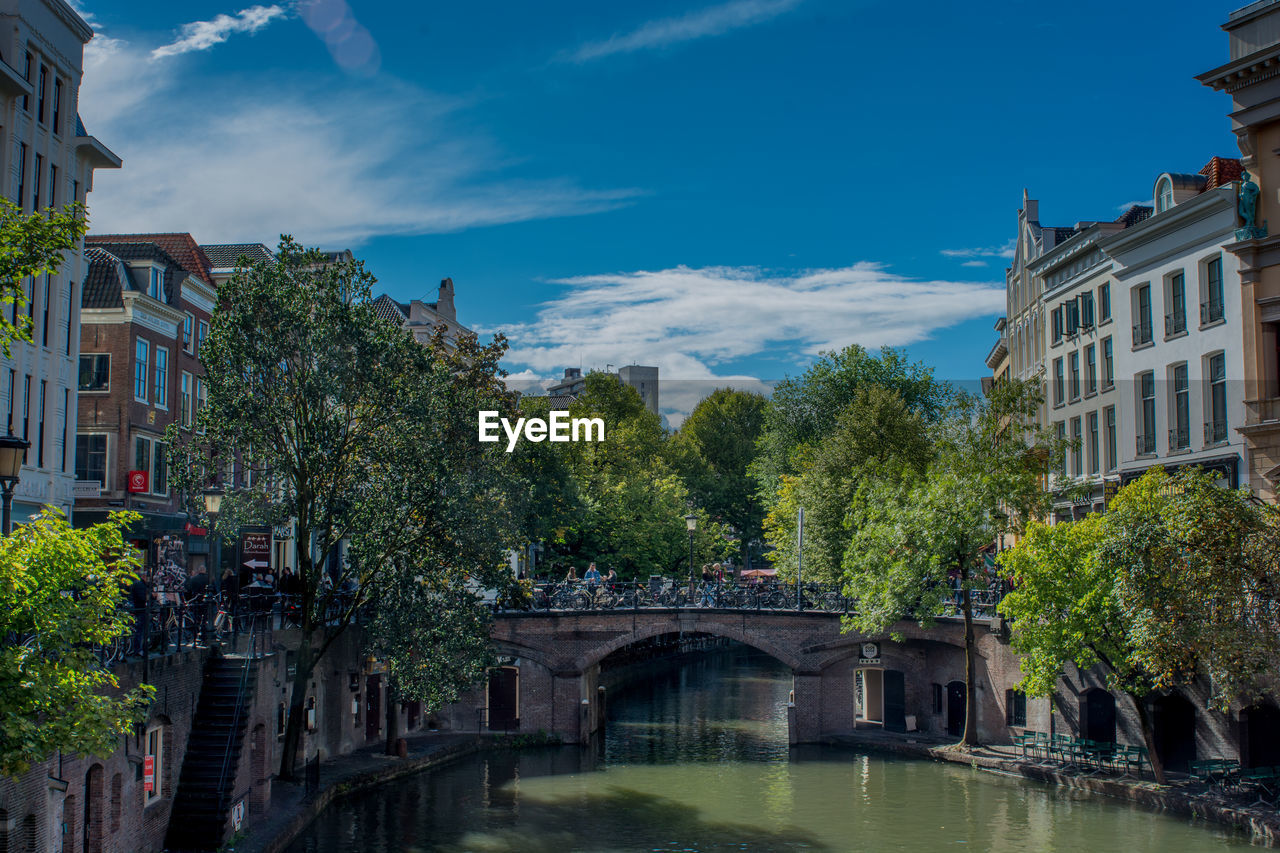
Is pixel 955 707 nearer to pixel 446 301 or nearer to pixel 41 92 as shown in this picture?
pixel 41 92

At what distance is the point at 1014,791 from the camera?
34969 millimetres

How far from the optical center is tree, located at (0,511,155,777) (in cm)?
1290

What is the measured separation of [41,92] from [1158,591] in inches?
1256

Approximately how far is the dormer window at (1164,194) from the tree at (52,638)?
32.4m

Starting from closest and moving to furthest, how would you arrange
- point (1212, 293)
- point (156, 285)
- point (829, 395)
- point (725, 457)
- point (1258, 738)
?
point (1258, 738), point (1212, 293), point (156, 285), point (829, 395), point (725, 457)

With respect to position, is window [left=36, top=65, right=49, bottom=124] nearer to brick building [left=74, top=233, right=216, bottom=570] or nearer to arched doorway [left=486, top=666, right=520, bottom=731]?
brick building [left=74, top=233, right=216, bottom=570]

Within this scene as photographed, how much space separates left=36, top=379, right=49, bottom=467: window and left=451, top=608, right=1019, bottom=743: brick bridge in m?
17.6

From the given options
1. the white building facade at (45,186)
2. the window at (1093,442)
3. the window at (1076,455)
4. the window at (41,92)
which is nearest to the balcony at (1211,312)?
the window at (1093,442)

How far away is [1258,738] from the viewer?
31047mm

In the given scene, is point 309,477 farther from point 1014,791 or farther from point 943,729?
point 943,729

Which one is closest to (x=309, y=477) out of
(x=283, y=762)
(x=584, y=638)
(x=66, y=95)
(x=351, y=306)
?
(x=351, y=306)

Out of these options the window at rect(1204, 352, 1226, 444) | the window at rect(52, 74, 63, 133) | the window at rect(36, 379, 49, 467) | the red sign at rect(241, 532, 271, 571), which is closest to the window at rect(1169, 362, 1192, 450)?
the window at rect(1204, 352, 1226, 444)

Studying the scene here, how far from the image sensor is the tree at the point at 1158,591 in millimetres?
26312

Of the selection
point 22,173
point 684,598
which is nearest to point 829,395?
point 684,598
